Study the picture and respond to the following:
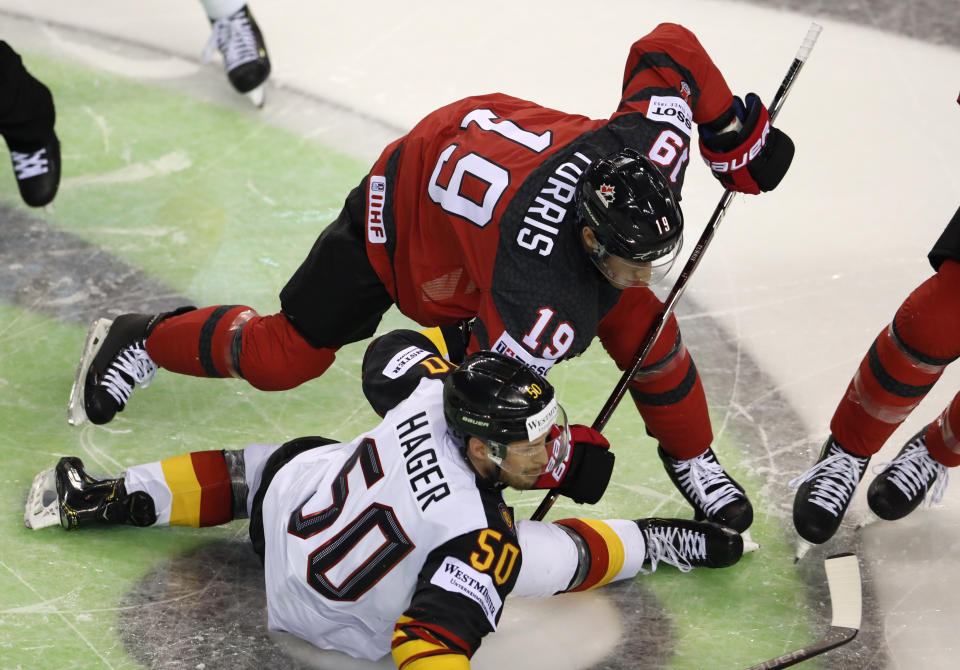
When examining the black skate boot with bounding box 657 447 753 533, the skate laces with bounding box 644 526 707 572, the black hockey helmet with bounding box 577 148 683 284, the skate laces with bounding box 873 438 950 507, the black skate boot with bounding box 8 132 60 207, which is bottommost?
the black skate boot with bounding box 8 132 60 207

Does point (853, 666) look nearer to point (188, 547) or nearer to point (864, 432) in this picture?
point (864, 432)

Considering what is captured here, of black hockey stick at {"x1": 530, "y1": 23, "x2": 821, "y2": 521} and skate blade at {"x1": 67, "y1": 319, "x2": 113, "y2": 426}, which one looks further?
skate blade at {"x1": 67, "y1": 319, "x2": 113, "y2": 426}

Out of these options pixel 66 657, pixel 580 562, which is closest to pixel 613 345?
pixel 580 562

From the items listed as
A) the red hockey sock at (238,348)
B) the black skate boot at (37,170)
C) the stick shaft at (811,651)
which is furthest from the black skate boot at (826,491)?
the black skate boot at (37,170)

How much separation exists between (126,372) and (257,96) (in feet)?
6.09

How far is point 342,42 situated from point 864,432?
3012 millimetres

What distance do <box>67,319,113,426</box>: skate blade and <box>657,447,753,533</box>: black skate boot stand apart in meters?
1.49

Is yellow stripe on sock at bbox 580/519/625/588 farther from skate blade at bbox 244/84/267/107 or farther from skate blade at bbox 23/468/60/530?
skate blade at bbox 244/84/267/107

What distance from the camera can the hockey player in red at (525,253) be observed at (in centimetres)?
230

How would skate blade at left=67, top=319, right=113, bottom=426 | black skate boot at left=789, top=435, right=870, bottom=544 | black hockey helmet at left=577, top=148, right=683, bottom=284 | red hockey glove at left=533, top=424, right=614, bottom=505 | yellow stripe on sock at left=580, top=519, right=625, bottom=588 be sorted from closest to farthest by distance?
black hockey helmet at left=577, top=148, right=683, bottom=284
red hockey glove at left=533, top=424, right=614, bottom=505
yellow stripe on sock at left=580, top=519, right=625, bottom=588
black skate boot at left=789, top=435, right=870, bottom=544
skate blade at left=67, top=319, right=113, bottom=426

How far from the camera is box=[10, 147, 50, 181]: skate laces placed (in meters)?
3.73

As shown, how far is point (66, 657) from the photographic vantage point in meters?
2.41

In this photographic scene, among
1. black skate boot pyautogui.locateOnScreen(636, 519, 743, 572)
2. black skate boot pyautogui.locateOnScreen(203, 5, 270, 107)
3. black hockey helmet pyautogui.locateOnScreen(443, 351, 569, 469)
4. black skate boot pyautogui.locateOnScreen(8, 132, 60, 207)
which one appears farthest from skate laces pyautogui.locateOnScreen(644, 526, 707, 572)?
black skate boot pyautogui.locateOnScreen(203, 5, 270, 107)

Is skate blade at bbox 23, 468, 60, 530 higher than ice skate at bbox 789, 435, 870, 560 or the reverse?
the reverse
